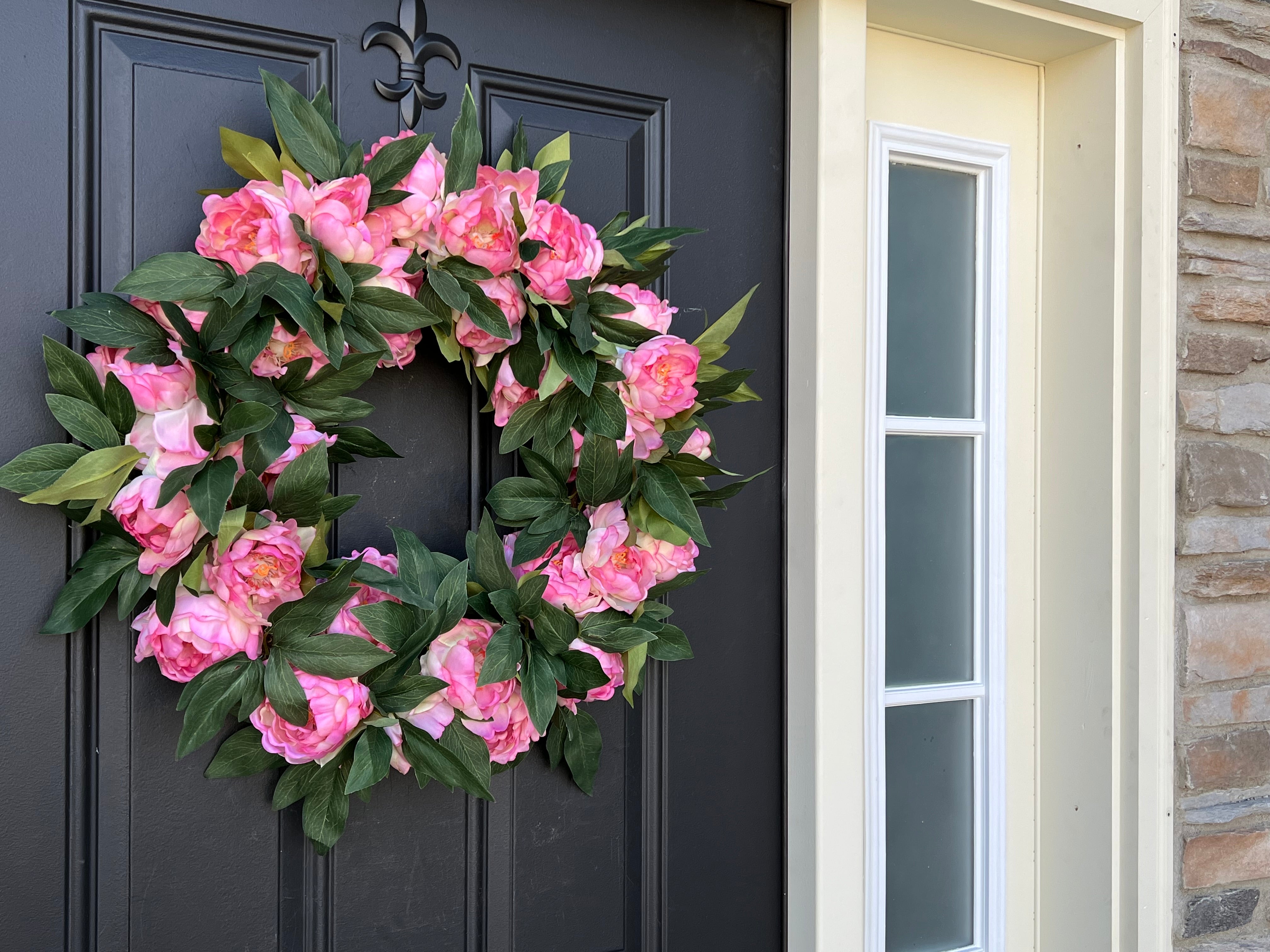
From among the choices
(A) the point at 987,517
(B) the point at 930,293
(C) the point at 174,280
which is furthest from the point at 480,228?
(A) the point at 987,517

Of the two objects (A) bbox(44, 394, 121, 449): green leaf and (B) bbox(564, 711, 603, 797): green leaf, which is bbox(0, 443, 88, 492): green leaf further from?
(B) bbox(564, 711, 603, 797): green leaf

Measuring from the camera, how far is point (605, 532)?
3.36ft

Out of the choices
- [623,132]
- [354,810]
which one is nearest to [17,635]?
[354,810]

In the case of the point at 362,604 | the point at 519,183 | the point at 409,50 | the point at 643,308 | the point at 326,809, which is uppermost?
the point at 409,50

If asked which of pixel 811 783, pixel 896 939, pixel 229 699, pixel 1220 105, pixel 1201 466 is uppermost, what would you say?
pixel 1220 105

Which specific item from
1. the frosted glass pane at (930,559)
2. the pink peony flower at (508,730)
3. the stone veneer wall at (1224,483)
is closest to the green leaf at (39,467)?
the pink peony flower at (508,730)

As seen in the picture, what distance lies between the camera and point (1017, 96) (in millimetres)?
1453

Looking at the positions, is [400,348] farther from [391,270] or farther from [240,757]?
[240,757]

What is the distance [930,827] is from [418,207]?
115 centimetres

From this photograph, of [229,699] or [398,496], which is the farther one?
[398,496]

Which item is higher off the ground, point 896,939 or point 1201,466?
point 1201,466

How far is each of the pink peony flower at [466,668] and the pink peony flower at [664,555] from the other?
0.65ft

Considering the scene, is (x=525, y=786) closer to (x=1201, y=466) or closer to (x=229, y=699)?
(x=229, y=699)

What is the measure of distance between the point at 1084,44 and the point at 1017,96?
0.36 feet
